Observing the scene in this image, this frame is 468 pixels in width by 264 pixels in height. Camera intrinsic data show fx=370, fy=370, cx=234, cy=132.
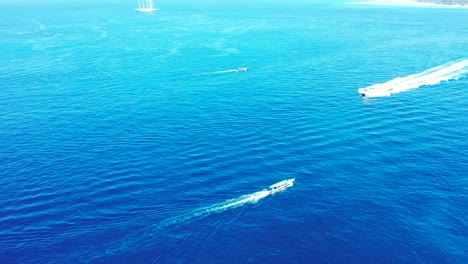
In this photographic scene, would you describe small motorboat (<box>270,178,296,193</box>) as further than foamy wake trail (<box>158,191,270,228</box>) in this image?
Yes

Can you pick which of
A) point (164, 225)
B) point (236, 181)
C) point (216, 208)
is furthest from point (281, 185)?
point (164, 225)

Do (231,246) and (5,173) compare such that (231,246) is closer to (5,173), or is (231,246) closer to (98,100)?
(5,173)

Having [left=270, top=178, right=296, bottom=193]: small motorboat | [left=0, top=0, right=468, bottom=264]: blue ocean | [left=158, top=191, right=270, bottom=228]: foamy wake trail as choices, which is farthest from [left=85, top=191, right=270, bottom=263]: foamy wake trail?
[left=270, top=178, right=296, bottom=193]: small motorboat

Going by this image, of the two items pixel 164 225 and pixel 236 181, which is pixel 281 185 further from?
pixel 164 225

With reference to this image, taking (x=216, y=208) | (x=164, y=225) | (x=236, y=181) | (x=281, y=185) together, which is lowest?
(x=164, y=225)

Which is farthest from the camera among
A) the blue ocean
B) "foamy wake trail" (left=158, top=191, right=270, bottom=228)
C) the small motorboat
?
the small motorboat

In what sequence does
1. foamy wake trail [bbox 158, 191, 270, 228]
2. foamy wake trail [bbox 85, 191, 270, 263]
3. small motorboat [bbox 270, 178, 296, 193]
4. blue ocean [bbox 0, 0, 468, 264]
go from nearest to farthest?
1. foamy wake trail [bbox 85, 191, 270, 263]
2. blue ocean [bbox 0, 0, 468, 264]
3. foamy wake trail [bbox 158, 191, 270, 228]
4. small motorboat [bbox 270, 178, 296, 193]

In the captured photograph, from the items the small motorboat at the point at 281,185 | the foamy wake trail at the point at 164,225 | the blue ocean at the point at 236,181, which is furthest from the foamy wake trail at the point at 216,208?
the small motorboat at the point at 281,185

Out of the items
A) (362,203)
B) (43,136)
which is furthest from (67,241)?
(362,203)

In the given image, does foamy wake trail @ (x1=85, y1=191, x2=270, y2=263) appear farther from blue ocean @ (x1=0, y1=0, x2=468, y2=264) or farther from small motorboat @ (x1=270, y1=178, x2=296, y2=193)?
small motorboat @ (x1=270, y1=178, x2=296, y2=193)
